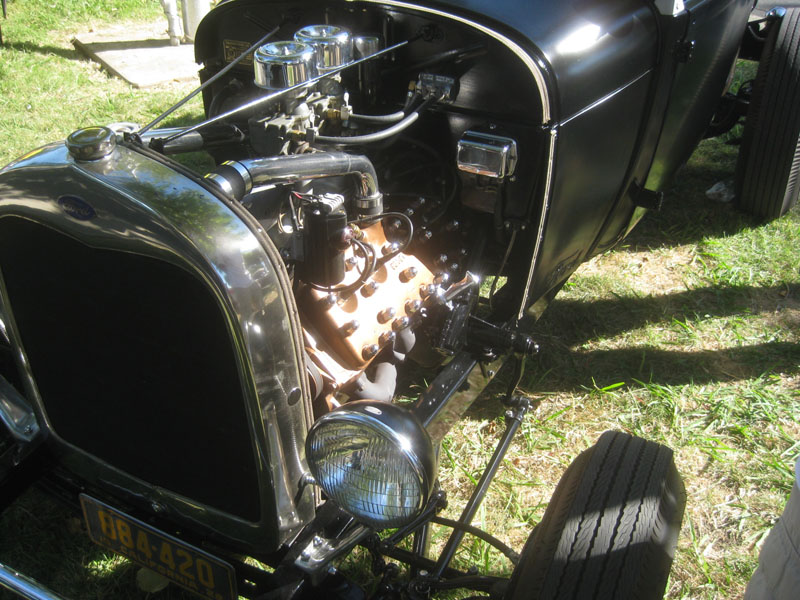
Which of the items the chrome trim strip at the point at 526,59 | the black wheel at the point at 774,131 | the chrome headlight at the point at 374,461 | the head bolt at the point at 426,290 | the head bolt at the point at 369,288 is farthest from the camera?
the black wheel at the point at 774,131

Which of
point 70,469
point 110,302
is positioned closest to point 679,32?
point 110,302

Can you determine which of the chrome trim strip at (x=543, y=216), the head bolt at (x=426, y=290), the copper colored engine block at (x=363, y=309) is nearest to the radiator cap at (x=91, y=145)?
the copper colored engine block at (x=363, y=309)

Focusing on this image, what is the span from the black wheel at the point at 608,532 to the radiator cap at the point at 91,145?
1.19 meters

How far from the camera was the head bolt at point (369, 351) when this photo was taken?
1824 mm

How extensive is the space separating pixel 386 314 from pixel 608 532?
2.63 feet

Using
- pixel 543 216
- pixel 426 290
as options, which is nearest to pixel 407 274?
pixel 426 290

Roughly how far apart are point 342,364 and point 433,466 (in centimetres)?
64

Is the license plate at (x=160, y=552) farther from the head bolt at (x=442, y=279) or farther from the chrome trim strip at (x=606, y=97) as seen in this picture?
the chrome trim strip at (x=606, y=97)

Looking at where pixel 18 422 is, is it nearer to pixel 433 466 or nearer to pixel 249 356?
pixel 249 356

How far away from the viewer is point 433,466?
1232 mm

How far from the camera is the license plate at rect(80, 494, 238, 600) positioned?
139 centimetres

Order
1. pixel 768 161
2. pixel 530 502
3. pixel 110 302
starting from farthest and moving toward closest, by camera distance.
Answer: pixel 768 161, pixel 530 502, pixel 110 302

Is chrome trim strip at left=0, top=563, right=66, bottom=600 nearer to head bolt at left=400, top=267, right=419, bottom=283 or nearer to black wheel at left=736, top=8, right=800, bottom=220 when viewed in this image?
head bolt at left=400, top=267, right=419, bottom=283

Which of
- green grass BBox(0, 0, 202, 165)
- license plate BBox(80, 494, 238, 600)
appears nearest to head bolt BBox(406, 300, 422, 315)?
license plate BBox(80, 494, 238, 600)
